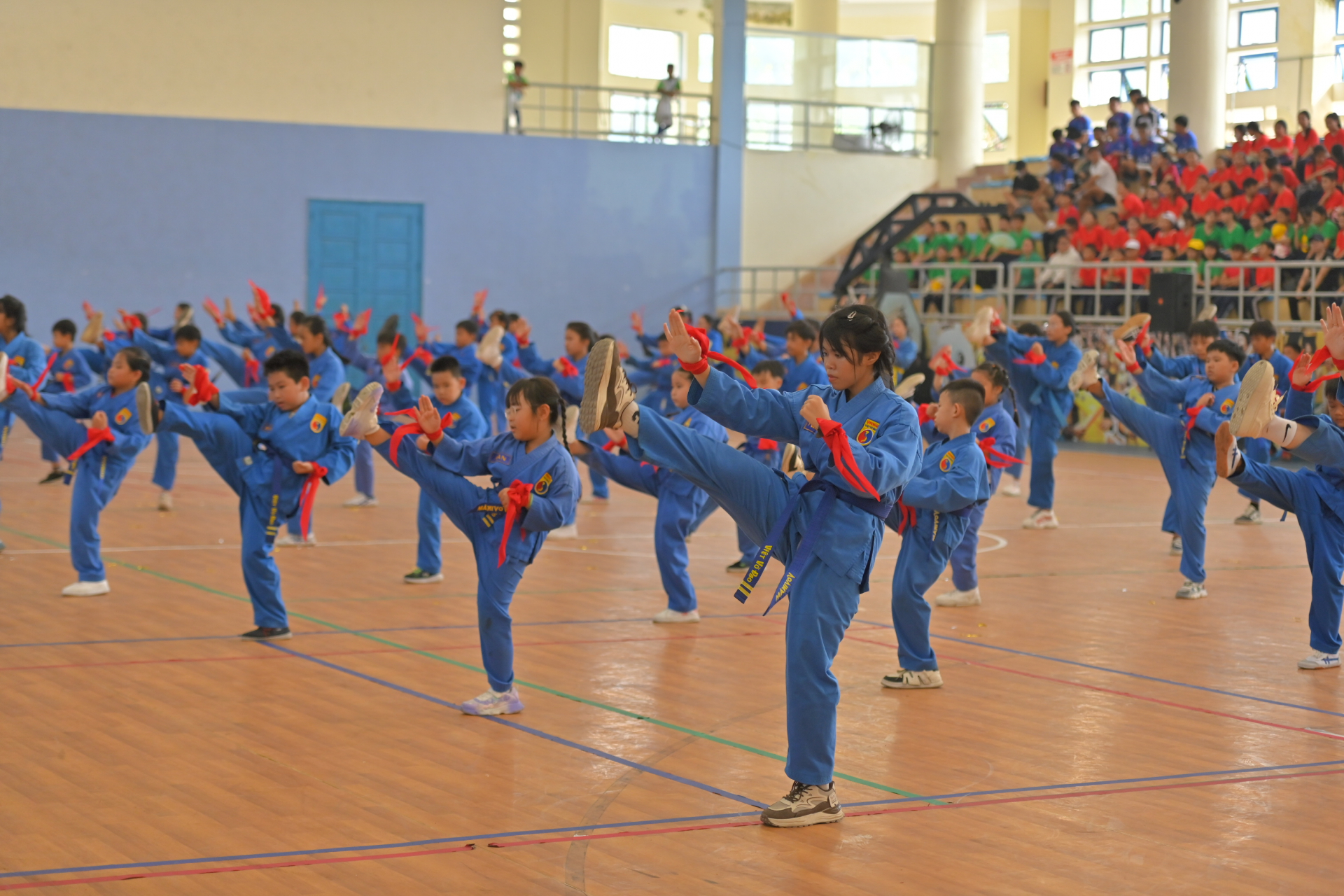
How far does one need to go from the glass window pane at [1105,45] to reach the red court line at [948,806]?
2536 centimetres

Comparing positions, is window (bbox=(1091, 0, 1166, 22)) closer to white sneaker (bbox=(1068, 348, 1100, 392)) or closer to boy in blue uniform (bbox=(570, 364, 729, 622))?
white sneaker (bbox=(1068, 348, 1100, 392))

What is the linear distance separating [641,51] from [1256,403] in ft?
82.8

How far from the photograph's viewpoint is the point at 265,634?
7.39 meters

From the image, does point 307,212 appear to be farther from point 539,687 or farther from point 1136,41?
point 539,687

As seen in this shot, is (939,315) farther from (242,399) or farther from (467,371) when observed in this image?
(242,399)

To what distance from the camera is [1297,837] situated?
455cm

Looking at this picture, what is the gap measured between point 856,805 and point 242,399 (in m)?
6.35

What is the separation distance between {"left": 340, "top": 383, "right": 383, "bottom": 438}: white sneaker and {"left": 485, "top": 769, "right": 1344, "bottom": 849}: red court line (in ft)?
6.19

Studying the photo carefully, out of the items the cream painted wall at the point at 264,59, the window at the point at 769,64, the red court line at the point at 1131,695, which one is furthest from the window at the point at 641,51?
the red court line at the point at 1131,695

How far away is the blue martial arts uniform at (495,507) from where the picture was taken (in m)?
5.85

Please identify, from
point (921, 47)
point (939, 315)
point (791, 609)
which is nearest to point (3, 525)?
point (791, 609)

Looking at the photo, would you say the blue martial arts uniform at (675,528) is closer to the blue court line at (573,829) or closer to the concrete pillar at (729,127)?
the blue court line at (573,829)

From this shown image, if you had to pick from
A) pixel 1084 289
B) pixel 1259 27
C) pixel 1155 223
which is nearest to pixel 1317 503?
pixel 1084 289

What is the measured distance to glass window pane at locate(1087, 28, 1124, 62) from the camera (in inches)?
1108
